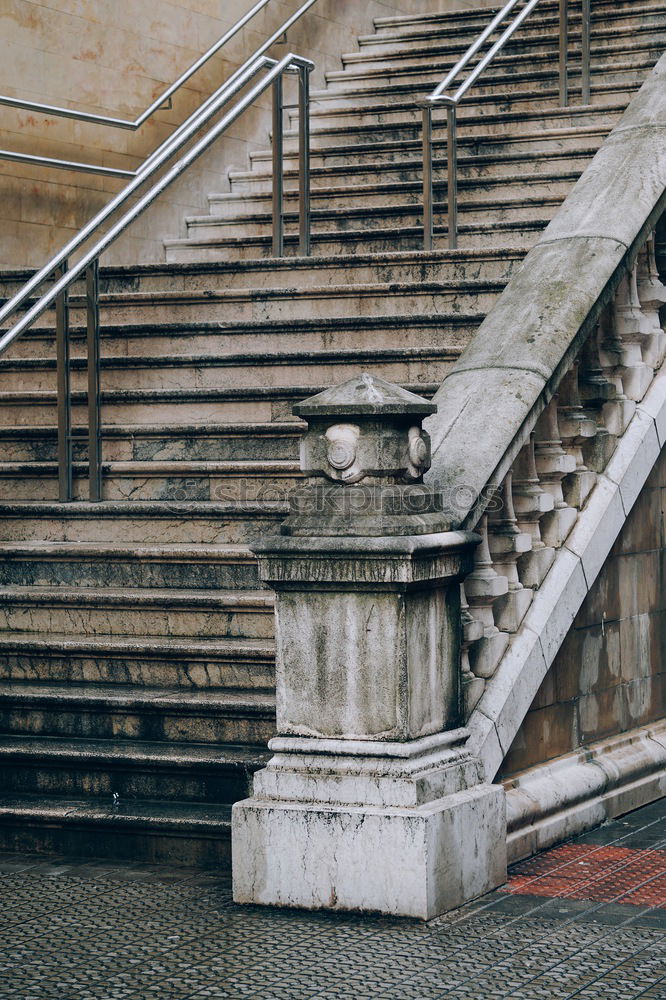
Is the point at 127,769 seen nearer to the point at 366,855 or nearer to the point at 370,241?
the point at 366,855

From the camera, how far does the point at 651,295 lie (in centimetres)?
703

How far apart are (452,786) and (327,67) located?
810cm

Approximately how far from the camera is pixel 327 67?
12.4m

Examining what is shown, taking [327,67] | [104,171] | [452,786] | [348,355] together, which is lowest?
[452,786]

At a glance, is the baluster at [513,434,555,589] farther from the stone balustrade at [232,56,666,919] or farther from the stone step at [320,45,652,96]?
the stone step at [320,45,652,96]

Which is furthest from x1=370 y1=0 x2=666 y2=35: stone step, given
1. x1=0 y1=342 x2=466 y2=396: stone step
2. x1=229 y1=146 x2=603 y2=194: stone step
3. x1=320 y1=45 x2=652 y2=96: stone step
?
x1=0 y1=342 x2=466 y2=396: stone step

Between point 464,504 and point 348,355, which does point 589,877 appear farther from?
point 348,355

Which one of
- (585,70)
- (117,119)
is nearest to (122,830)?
(117,119)

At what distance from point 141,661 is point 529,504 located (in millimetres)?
1617

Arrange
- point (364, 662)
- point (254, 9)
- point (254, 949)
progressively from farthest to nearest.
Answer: point (254, 9), point (364, 662), point (254, 949)

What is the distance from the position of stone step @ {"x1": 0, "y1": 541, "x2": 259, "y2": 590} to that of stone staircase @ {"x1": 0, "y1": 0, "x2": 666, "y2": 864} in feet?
0.03

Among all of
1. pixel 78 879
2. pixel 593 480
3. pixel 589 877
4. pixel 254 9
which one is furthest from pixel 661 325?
pixel 254 9

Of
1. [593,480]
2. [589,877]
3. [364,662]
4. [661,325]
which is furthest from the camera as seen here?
[661,325]

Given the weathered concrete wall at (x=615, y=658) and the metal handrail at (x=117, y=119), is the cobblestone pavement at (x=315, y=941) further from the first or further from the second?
the metal handrail at (x=117, y=119)
